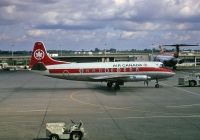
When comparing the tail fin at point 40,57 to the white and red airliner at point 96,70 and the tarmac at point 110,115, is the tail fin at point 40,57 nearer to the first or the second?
the white and red airliner at point 96,70

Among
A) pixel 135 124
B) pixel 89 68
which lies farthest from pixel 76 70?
pixel 135 124

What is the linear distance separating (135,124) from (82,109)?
9.22 m

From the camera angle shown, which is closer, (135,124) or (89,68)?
(135,124)

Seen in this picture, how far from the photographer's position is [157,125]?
87.9 feet

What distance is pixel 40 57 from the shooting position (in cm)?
5622

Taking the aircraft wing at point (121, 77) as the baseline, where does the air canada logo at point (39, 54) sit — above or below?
above

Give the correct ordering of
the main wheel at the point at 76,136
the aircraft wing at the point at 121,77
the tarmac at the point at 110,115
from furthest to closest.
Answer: the aircraft wing at the point at 121,77
the tarmac at the point at 110,115
the main wheel at the point at 76,136

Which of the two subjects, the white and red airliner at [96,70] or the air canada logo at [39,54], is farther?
the air canada logo at [39,54]

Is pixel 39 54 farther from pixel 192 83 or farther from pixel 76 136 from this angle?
pixel 76 136

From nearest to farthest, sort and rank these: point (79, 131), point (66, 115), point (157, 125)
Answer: point (79, 131)
point (157, 125)
point (66, 115)

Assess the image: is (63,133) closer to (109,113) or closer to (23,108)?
(109,113)

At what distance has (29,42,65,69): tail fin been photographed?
55625 mm

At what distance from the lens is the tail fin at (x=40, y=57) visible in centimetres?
5562

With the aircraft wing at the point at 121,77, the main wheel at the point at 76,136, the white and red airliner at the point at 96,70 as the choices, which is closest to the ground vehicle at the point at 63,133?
the main wheel at the point at 76,136
